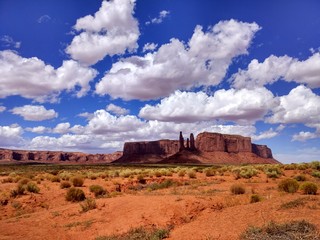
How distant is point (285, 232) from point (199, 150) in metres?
148

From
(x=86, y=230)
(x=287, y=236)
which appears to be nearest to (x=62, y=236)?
(x=86, y=230)

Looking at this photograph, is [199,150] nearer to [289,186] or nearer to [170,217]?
[289,186]

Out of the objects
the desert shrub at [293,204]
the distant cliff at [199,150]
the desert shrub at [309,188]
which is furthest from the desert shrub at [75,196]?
the distant cliff at [199,150]

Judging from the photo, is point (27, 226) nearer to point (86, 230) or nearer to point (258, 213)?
point (86, 230)

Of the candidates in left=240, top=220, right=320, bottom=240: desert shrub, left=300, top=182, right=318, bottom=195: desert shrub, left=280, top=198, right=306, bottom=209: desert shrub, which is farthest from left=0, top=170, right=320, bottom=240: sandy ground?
left=300, top=182, right=318, bottom=195: desert shrub

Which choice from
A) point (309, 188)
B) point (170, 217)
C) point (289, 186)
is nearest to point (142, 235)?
point (170, 217)

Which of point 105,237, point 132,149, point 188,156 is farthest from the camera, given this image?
point 132,149

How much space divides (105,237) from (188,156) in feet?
426

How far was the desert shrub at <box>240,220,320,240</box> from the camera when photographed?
754 centimetres

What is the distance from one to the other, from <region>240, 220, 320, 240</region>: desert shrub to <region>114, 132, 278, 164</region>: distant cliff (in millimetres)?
125493

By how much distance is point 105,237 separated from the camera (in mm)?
11602

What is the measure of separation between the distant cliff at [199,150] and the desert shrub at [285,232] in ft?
412

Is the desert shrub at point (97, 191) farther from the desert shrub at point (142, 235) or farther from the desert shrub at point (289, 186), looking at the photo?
the desert shrub at point (289, 186)

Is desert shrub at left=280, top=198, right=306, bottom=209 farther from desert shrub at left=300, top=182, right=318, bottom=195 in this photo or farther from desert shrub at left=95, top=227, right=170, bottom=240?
desert shrub at left=300, top=182, right=318, bottom=195
